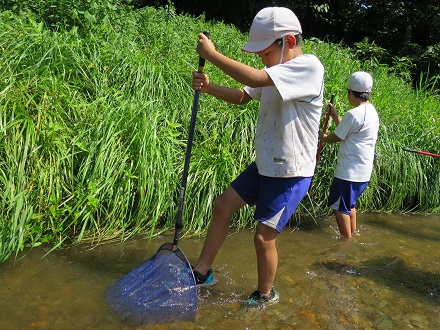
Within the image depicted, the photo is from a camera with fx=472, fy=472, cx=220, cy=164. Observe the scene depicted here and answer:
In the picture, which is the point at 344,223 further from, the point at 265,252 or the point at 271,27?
the point at 271,27

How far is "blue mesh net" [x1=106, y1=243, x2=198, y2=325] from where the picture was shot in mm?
2830

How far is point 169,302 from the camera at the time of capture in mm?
2875

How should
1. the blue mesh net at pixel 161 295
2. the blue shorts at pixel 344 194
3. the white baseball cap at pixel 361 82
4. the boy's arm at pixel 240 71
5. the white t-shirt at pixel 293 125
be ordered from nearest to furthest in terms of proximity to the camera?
the boy's arm at pixel 240 71 < the white t-shirt at pixel 293 125 < the blue mesh net at pixel 161 295 < the white baseball cap at pixel 361 82 < the blue shorts at pixel 344 194

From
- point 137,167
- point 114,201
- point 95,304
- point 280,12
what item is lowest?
point 95,304

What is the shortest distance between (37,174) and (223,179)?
5.48 ft

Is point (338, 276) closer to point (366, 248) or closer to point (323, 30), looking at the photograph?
point (366, 248)

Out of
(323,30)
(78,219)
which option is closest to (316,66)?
(78,219)

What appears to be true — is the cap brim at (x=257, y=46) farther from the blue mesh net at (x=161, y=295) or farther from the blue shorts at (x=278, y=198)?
the blue mesh net at (x=161, y=295)

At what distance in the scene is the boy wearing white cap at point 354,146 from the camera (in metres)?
4.36

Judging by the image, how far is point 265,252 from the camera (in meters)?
2.91

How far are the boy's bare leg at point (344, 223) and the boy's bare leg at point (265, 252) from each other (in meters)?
1.72

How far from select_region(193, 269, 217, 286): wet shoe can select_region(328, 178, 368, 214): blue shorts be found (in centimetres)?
172

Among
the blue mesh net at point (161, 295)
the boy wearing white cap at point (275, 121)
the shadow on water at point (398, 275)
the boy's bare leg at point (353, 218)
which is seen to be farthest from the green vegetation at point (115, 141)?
the boy wearing white cap at point (275, 121)

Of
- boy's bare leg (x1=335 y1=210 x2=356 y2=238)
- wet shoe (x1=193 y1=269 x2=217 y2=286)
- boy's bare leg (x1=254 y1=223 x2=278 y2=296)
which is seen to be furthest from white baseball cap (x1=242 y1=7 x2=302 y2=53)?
boy's bare leg (x1=335 y1=210 x2=356 y2=238)
